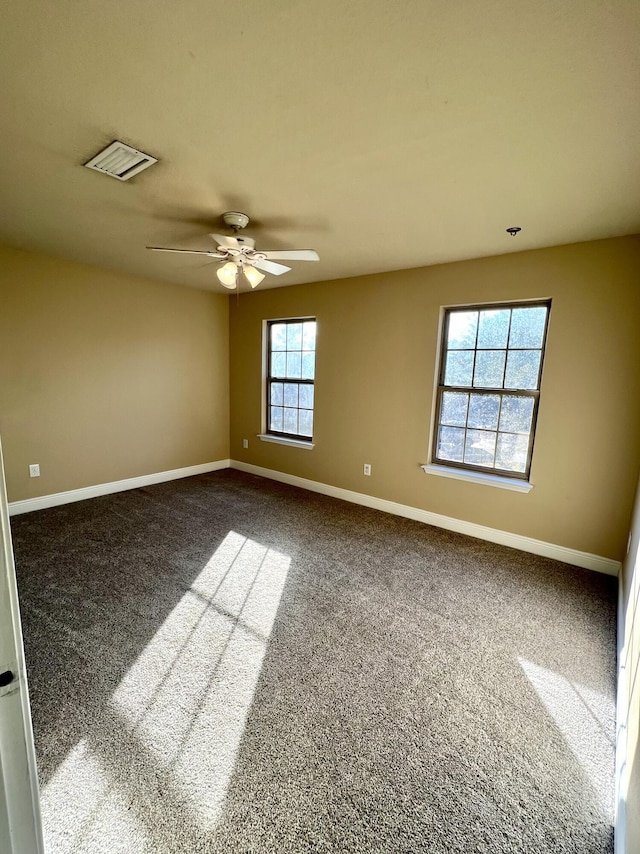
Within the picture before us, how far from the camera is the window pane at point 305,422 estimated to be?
4613mm

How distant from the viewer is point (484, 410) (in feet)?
10.9

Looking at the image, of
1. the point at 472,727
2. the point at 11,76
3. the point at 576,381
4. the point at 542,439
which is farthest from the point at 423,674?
the point at 11,76

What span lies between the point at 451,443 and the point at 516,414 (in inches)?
24.8

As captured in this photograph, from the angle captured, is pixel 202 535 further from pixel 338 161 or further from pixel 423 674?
pixel 338 161

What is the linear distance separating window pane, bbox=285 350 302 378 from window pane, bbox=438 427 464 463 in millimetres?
1940

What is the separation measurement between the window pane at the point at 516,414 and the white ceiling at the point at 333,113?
49.2 inches

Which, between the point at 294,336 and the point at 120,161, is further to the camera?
the point at 294,336

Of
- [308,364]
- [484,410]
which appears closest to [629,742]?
[484,410]

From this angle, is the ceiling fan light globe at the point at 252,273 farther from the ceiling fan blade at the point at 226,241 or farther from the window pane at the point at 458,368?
the window pane at the point at 458,368

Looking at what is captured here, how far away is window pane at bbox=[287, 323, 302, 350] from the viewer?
4.61 metres

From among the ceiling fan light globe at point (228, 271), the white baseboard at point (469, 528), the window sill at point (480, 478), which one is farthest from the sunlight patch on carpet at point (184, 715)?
the ceiling fan light globe at point (228, 271)

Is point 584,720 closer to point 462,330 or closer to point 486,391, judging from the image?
point 486,391

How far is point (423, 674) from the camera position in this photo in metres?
1.84

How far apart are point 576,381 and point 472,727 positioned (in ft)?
7.93
